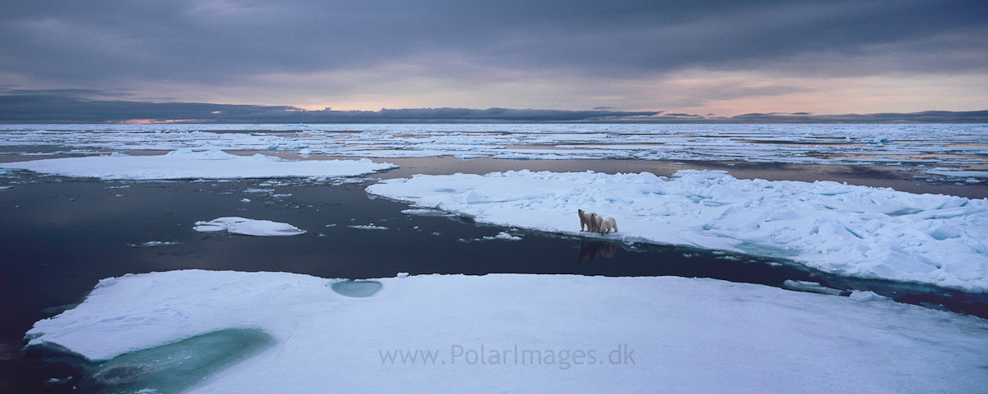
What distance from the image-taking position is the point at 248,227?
904 cm

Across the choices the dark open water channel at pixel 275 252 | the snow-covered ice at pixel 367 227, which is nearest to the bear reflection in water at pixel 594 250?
the dark open water channel at pixel 275 252

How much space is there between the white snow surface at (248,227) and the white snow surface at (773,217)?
3.42 metres

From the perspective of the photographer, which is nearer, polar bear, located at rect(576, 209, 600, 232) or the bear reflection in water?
the bear reflection in water

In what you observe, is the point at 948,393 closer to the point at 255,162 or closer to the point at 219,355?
the point at 219,355

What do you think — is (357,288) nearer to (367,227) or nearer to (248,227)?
(367,227)

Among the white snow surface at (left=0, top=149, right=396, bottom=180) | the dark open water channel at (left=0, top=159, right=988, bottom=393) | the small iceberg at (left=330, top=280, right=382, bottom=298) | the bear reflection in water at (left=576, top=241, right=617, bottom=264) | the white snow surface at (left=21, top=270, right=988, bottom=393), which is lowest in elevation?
the bear reflection in water at (left=576, top=241, right=617, bottom=264)

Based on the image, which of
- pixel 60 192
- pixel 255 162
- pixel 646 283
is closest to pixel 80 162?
pixel 255 162

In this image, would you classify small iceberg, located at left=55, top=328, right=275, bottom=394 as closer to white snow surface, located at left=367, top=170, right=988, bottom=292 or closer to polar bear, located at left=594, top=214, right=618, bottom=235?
polar bear, located at left=594, top=214, right=618, bottom=235

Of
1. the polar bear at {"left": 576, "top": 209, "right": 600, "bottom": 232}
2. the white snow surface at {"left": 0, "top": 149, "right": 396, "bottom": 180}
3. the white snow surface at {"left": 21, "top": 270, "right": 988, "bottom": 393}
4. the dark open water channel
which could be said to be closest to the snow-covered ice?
the dark open water channel

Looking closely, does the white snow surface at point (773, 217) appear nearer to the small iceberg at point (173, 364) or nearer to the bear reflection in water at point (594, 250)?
the bear reflection in water at point (594, 250)

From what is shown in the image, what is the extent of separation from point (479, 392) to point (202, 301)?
3.28 meters

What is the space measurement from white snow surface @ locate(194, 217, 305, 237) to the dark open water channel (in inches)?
9.0

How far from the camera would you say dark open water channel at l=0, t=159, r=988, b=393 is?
557 centimetres

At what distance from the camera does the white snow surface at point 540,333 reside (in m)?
3.39
